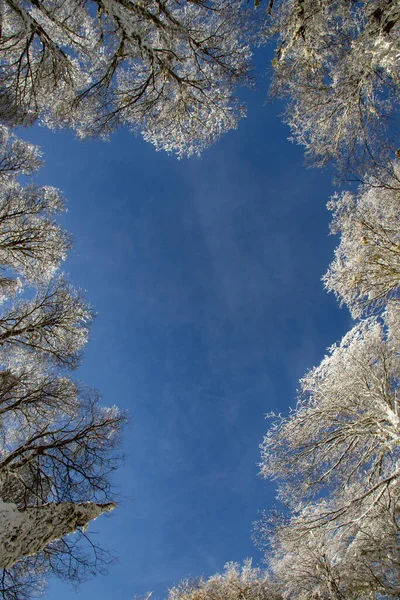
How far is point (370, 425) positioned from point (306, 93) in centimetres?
779

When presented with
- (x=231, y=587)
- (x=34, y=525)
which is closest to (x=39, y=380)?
(x=34, y=525)

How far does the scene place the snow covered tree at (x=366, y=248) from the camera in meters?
6.71

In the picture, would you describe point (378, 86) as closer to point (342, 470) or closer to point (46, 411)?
point (342, 470)

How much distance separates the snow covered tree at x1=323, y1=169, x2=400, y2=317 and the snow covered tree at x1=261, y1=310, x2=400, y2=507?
98 centimetres

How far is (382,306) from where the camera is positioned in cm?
750

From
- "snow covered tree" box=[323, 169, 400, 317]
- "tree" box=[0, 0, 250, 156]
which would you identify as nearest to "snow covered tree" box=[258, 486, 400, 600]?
"snow covered tree" box=[323, 169, 400, 317]

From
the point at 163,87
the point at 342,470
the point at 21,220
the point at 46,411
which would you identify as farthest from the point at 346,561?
the point at 163,87

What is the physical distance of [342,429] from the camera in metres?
7.92

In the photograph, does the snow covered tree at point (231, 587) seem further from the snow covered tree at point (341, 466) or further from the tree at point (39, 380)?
the tree at point (39, 380)

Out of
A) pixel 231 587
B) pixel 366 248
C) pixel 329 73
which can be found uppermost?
pixel 329 73

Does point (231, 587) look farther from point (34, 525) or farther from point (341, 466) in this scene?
point (34, 525)

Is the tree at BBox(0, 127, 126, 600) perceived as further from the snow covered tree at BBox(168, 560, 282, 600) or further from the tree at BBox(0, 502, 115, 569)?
the snow covered tree at BBox(168, 560, 282, 600)

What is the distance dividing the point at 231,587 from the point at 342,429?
34.9ft

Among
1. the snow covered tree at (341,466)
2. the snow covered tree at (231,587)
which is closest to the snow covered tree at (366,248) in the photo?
the snow covered tree at (341,466)
